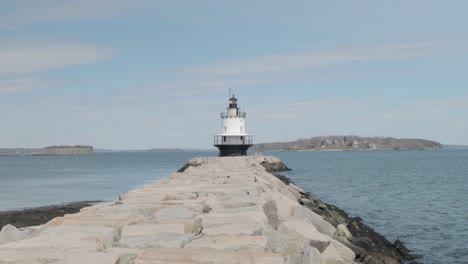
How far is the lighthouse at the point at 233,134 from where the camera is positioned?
122 feet

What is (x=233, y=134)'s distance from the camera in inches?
1453

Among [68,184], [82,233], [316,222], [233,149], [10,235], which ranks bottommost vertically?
[68,184]

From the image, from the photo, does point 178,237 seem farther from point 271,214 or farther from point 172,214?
point 271,214

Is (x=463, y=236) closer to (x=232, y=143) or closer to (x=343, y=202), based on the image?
(x=343, y=202)

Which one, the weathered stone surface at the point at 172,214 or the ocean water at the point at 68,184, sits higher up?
the weathered stone surface at the point at 172,214

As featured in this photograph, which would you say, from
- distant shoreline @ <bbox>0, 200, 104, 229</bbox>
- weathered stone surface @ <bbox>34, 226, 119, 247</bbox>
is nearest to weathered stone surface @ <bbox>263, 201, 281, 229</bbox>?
weathered stone surface @ <bbox>34, 226, 119, 247</bbox>

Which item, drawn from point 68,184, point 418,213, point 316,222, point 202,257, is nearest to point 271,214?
point 316,222

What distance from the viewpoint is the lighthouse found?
122 feet

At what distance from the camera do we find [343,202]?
20.5 m

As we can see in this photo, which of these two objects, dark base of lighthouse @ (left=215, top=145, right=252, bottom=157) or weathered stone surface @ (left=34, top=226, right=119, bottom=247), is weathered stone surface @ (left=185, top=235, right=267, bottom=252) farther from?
dark base of lighthouse @ (left=215, top=145, right=252, bottom=157)

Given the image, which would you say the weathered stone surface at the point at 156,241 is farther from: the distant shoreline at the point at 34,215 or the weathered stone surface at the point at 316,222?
the distant shoreline at the point at 34,215

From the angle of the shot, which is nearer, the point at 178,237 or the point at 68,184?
the point at 178,237

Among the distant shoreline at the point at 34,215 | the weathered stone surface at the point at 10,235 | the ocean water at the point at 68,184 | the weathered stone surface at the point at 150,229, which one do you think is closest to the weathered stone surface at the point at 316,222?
the weathered stone surface at the point at 150,229

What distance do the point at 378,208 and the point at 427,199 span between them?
13.2ft
